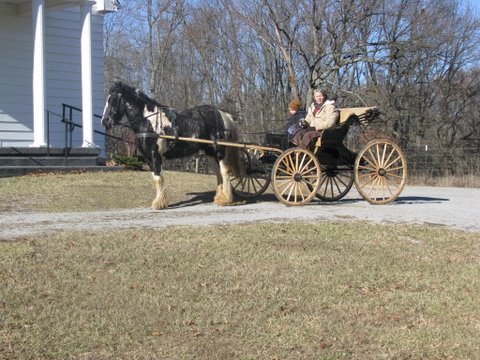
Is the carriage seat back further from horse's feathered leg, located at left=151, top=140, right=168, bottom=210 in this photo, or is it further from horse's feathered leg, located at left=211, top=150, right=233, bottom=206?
horse's feathered leg, located at left=151, top=140, right=168, bottom=210

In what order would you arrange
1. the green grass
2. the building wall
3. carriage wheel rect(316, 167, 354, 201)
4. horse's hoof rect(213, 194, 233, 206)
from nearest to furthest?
the green grass, horse's hoof rect(213, 194, 233, 206), carriage wheel rect(316, 167, 354, 201), the building wall

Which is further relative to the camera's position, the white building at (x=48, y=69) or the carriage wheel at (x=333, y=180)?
the white building at (x=48, y=69)

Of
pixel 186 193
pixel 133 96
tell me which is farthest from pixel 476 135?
pixel 133 96

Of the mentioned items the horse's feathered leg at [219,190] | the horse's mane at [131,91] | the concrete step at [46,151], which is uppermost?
the horse's mane at [131,91]

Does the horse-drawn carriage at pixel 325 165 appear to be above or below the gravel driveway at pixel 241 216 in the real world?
above

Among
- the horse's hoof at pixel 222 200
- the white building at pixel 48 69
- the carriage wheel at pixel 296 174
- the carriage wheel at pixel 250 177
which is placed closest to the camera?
the carriage wheel at pixel 296 174

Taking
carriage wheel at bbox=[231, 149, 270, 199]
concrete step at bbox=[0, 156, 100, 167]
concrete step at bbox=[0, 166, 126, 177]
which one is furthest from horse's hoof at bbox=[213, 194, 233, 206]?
concrete step at bbox=[0, 156, 100, 167]

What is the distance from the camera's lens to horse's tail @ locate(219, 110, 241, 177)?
525 inches

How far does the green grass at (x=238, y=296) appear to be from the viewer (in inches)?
212

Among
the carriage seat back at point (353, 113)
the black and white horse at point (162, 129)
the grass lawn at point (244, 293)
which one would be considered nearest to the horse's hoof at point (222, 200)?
the black and white horse at point (162, 129)

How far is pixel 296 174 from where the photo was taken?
12289 mm

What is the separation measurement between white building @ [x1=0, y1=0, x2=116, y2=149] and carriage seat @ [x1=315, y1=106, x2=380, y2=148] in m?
8.84

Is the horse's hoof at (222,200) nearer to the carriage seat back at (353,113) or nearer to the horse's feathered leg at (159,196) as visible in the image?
the horse's feathered leg at (159,196)

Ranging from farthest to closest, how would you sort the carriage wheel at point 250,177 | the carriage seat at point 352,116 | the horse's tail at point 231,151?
the carriage wheel at point 250,177 < the horse's tail at point 231,151 < the carriage seat at point 352,116
